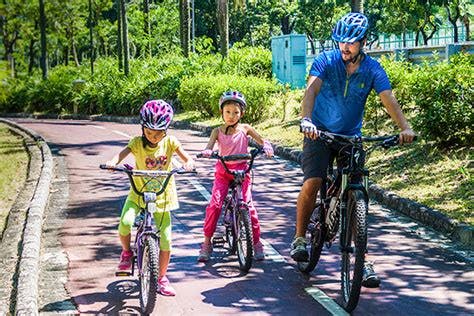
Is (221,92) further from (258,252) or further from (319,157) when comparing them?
(319,157)

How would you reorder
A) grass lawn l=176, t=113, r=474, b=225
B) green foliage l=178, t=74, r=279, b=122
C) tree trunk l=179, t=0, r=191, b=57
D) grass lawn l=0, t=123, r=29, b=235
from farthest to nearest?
tree trunk l=179, t=0, r=191, b=57 → green foliage l=178, t=74, r=279, b=122 → grass lawn l=0, t=123, r=29, b=235 → grass lawn l=176, t=113, r=474, b=225

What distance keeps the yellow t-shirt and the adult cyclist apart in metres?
1.10

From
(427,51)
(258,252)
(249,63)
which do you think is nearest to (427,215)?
(258,252)

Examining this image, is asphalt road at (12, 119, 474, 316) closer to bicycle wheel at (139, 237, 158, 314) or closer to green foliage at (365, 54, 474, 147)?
bicycle wheel at (139, 237, 158, 314)

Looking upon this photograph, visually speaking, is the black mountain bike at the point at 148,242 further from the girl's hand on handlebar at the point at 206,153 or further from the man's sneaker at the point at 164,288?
the girl's hand on handlebar at the point at 206,153

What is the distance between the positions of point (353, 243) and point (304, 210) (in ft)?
2.13

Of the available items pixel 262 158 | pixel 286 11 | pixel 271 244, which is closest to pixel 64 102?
pixel 262 158

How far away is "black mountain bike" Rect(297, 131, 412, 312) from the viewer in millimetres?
5551

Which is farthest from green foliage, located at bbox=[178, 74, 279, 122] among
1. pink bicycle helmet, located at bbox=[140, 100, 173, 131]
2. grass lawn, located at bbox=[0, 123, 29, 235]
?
pink bicycle helmet, located at bbox=[140, 100, 173, 131]

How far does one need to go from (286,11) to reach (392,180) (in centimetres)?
6079

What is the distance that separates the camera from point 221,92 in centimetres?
2195

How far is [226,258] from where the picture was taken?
299 inches

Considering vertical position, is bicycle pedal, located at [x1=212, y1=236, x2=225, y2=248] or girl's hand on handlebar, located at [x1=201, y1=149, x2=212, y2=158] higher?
girl's hand on handlebar, located at [x1=201, y1=149, x2=212, y2=158]

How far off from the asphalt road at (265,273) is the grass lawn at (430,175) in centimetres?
50
